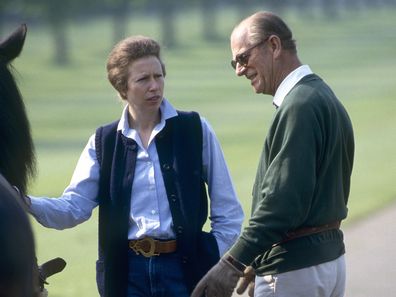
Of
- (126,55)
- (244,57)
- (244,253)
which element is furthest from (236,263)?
(126,55)

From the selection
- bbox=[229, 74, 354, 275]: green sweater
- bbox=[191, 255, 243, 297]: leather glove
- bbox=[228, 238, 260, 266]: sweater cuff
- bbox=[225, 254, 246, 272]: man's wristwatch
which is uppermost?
bbox=[229, 74, 354, 275]: green sweater

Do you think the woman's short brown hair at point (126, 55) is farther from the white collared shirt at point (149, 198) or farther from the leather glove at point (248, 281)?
the leather glove at point (248, 281)

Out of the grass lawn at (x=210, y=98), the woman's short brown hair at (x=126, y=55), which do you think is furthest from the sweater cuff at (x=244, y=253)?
the grass lawn at (x=210, y=98)

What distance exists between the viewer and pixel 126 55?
5059mm

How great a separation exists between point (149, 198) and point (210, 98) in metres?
31.6

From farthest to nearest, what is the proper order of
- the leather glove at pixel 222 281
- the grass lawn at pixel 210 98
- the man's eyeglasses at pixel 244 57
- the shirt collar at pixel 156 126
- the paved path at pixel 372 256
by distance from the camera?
the grass lawn at pixel 210 98
the paved path at pixel 372 256
the shirt collar at pixel 156 126
the man's eyeglasses at pixel 244 57
the leather glove at pixel 222 281

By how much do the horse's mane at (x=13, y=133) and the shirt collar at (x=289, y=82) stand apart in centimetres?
97

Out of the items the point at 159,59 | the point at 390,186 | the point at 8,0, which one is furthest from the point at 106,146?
the point at 8,0

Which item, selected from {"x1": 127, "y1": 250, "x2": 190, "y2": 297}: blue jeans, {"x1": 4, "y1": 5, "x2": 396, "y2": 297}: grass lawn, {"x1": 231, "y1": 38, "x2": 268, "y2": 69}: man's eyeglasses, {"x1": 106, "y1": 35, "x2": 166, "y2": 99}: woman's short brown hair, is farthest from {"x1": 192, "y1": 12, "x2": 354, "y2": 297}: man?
{"x1": 4, "y1": 5, "x2": 396, "y2": 297}: grass lawn

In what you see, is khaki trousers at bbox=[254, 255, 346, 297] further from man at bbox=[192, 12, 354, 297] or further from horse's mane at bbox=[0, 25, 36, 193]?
horse's mane at bbox=[0, 25, 36, 193]

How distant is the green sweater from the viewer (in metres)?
4.31

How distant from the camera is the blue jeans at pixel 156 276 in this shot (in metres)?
4.86

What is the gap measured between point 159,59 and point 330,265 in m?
1.18

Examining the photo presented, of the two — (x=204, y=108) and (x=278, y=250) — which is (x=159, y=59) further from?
(x=204, y=108)
